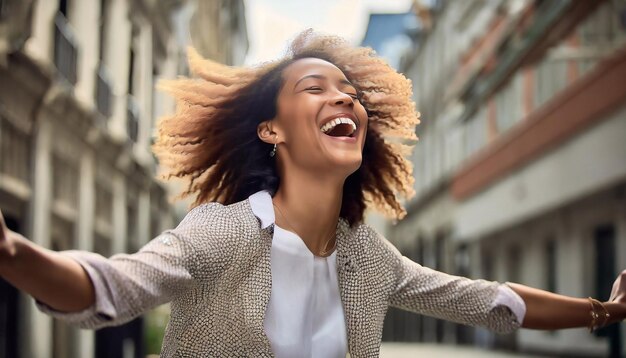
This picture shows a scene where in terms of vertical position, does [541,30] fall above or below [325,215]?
above

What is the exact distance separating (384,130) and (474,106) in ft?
49.3

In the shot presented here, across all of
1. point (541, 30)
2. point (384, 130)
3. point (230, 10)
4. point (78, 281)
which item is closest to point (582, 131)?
point (541, 30)

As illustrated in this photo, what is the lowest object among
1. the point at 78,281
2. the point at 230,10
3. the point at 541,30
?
the point at 78,281

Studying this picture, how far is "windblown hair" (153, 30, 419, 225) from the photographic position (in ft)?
9.04

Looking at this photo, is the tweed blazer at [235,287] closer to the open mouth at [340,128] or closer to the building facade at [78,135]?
the open mouth at [340,128]

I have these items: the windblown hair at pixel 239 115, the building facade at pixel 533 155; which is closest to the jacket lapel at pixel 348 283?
the windblown hair at pixel 239 115

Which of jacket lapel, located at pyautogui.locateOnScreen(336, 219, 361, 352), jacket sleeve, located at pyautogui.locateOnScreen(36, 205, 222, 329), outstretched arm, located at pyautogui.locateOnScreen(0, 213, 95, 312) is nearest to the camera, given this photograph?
outstretched arm, located at pyautogui.locateOnScreen(0, 213, 95, 312)

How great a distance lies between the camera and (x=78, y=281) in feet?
6.61

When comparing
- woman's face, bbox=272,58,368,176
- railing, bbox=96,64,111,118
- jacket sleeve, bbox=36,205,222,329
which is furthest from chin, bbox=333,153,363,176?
railing, bbox=96,64,111,118

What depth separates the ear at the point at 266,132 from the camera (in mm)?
2698

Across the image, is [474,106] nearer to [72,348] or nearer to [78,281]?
[72,348]

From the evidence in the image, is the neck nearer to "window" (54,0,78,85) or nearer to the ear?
the ear

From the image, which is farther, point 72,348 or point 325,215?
point 72,348

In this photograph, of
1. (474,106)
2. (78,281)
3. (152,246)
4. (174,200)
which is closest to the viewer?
(78,281)
